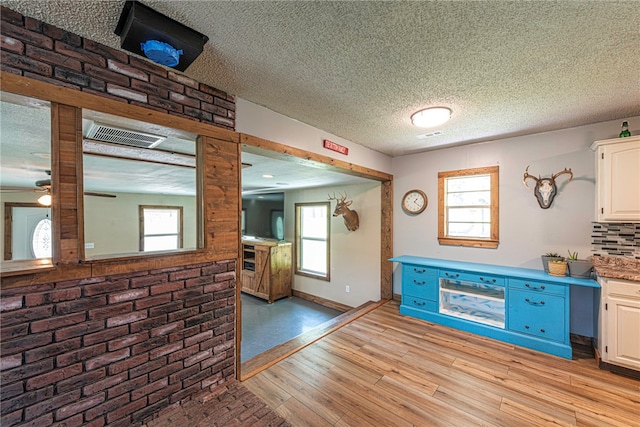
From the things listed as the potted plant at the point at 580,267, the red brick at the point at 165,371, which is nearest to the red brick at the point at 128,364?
the red brick at the point at 165,371

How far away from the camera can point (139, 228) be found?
681 centimetres

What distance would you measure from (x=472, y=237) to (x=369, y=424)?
9.65 ft

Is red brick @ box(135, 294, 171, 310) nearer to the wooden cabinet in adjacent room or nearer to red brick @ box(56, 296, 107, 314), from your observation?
red brick @ box(56, 296, 107, 314)

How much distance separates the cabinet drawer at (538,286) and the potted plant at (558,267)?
212mm

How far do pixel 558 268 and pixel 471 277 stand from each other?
0.87m

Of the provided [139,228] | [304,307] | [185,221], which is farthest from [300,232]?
[139,228]

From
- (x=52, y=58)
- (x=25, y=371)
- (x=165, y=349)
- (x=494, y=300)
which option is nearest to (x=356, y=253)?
(x=494, y=300)

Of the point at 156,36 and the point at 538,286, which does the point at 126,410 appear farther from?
the point at 538,286

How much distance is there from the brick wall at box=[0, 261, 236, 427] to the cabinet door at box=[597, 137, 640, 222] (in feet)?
12.4

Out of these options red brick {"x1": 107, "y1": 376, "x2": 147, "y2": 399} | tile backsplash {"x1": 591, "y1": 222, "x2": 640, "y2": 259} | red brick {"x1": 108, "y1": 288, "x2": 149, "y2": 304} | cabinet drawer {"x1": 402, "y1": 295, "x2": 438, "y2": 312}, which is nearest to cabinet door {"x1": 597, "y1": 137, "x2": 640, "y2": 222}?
tile backsplash {"x1": 591, "y1": 222, "x2": 640, "y2": 259}

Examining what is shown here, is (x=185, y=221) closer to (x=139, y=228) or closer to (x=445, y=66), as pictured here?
(x=139, y=228)

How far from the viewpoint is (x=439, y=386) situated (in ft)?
7.25

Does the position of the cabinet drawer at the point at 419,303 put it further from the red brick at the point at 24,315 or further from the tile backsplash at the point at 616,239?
the red brick at the point at 24,315

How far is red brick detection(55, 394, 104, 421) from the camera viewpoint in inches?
57.5
